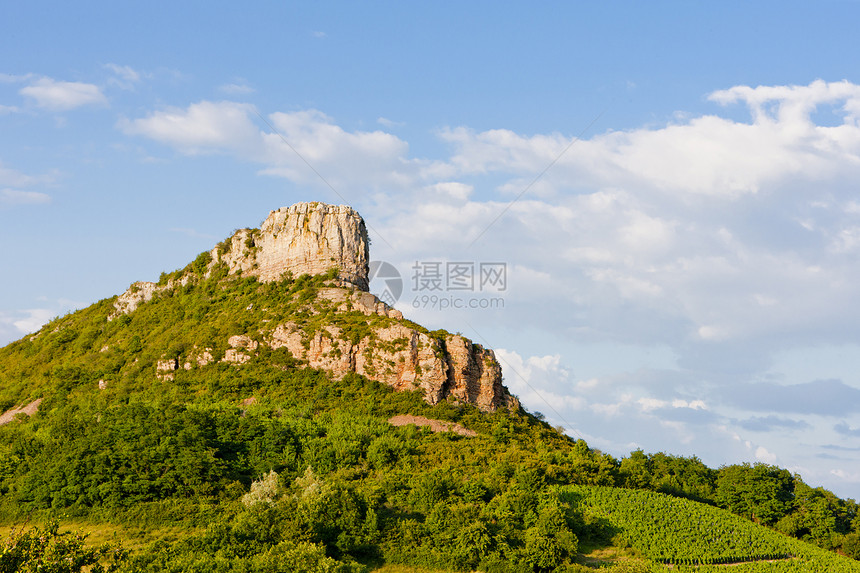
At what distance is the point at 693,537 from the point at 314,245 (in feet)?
164

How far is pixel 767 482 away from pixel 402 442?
1546 inches

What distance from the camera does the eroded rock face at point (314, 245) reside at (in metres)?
95.6

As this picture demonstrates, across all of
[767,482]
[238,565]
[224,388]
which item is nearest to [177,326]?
[224,388]

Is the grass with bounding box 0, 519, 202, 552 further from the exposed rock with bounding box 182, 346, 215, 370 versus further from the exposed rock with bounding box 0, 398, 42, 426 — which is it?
the exposed rock with bounding box 0, 398, 42, 426

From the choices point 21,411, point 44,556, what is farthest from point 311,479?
point 21,411

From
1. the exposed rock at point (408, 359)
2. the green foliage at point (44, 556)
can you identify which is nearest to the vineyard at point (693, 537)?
the exposed rock at point (408, 359)

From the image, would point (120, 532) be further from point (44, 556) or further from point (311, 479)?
point (44, 556)

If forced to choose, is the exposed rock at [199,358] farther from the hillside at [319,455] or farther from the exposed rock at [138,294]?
the exposed rock at [138,294]

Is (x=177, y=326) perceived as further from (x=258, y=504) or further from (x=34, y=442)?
(x=258, y=504)

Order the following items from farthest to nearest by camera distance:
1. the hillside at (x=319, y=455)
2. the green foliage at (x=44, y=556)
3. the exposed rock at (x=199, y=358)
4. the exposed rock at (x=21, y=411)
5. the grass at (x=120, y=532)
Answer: the exposed rock at (x=21, y=411) < the exposed rock at (x=199, y=358) < the grass at (x=120, y=532) < the hillside at (x=319, y=455) < the green foliage at (x=44, y=556)

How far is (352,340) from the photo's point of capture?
84.2 metres

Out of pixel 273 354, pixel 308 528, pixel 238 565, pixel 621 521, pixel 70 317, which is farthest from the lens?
pixel 70 317

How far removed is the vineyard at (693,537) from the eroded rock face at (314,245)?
37005 millimetres

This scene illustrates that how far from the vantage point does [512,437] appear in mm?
79438
